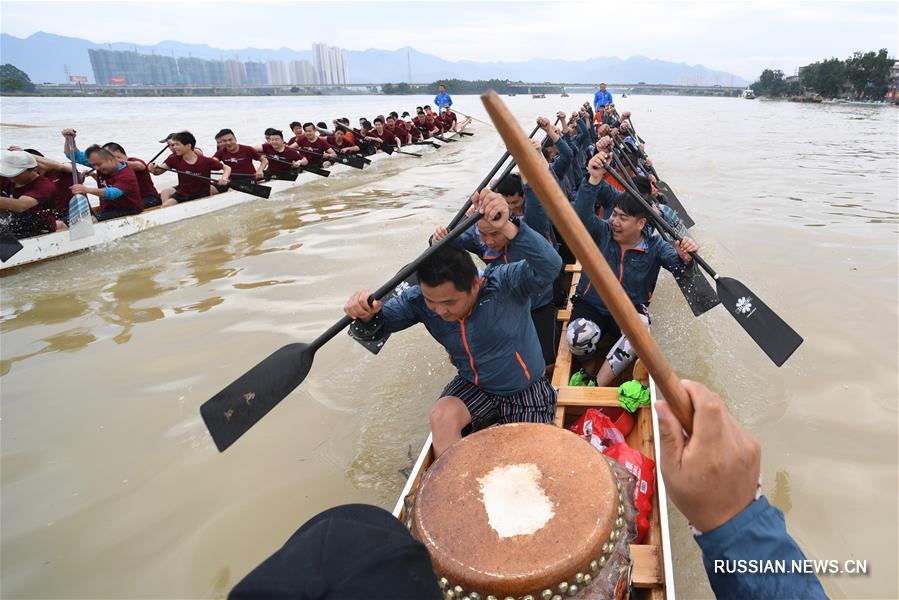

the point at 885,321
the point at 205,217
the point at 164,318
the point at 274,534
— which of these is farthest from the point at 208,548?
the point at 205,217

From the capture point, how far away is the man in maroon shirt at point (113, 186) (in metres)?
6.96

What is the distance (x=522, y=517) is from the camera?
1.53m

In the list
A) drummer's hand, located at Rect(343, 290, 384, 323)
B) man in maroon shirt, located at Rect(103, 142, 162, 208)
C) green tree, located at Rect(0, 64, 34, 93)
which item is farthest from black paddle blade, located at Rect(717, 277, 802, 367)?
green tree, located at Rect(0, 64, 34, 93)

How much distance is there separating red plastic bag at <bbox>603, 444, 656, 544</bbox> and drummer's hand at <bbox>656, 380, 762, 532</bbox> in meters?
1.42

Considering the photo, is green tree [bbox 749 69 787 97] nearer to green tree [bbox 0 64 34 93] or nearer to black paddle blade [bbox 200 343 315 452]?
black paddle blade [bbox 200 343 315 452]

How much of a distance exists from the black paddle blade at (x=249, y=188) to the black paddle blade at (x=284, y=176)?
4.19 ft

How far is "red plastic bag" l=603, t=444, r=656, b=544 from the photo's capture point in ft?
7.19

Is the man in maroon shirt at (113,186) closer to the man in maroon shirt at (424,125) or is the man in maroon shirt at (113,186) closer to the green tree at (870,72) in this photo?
the man in maroon shirt at (424,125)

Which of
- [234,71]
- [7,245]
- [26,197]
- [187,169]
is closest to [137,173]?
[187,169]

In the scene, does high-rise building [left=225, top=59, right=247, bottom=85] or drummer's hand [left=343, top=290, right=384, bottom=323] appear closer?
drummer's hand [left=343, top=290, right=384, bottom=323]

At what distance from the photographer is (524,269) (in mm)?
2580

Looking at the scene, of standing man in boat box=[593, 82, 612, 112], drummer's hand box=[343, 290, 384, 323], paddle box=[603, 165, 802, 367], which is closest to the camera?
drummer's hand box=[343, 290, 384, 323]

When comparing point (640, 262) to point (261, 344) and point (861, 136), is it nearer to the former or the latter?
point (261, 344)

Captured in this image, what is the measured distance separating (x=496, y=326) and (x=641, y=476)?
1013mm
